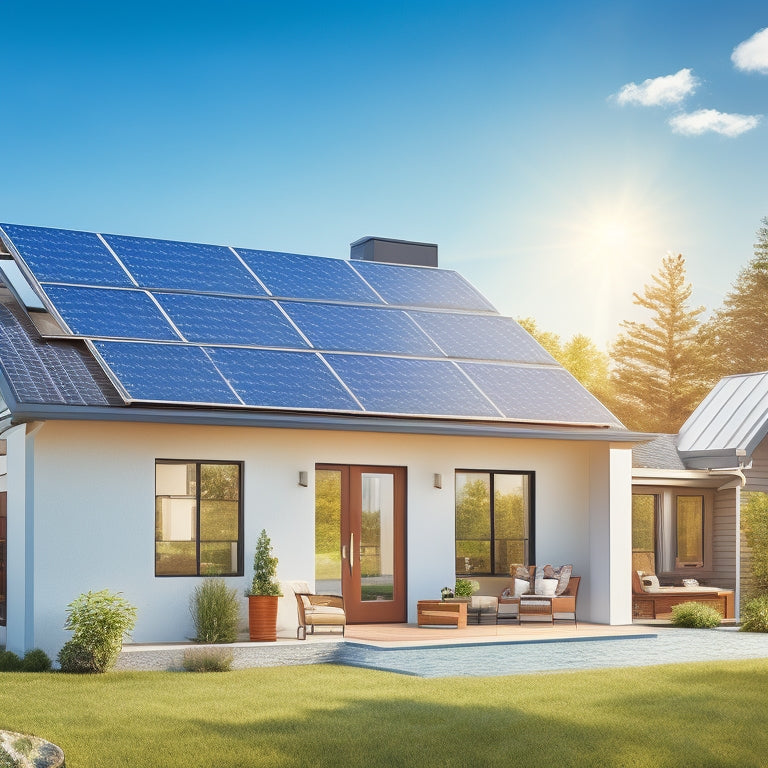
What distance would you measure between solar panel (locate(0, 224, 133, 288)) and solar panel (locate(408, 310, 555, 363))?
5.00 meters

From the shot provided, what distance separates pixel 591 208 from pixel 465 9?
55.4ft

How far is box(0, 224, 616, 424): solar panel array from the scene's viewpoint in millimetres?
15422

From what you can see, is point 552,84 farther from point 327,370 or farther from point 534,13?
point 327,370

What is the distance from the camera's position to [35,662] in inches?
525

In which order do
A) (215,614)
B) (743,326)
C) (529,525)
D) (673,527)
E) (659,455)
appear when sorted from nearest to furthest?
1. (215,614)
2. (529,525)
3. (673,527)
4. (659,455)
5. (743,326)

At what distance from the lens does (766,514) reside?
63.3 feet

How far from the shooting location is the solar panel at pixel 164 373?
14383 millimetres

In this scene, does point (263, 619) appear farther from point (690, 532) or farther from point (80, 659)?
point (690, 532)

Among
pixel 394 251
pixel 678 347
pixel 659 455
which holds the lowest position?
pixel 659 455

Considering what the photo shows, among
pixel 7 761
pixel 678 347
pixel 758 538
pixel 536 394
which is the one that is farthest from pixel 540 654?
pixel 678 347

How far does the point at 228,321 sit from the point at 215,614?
4602 millimetres

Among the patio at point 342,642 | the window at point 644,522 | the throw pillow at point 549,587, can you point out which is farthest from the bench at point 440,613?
the window at point 644,522

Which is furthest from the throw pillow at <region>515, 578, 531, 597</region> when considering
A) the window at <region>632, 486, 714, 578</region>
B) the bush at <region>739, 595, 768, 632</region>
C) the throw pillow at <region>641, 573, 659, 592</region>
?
the window at <region>632, 486, 714, 578</region>

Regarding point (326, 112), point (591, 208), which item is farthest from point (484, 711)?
point (591, 208)
